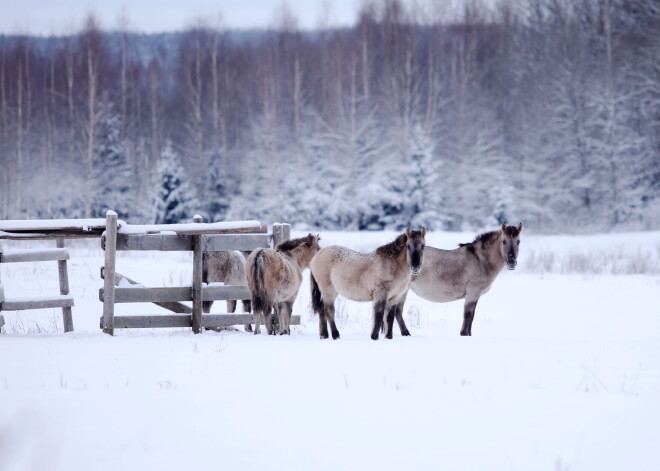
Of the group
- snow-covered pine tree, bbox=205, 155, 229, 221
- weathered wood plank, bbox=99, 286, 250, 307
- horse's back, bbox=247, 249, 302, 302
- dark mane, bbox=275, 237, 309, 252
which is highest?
dark mane, bbox=275, 237, 309, 252

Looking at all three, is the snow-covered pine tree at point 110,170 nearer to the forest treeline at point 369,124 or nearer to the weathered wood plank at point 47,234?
the forest treeline at point 369,124

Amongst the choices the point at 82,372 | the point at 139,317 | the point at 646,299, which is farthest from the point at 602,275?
the point at 82,372

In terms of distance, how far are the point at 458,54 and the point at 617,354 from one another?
39761mm

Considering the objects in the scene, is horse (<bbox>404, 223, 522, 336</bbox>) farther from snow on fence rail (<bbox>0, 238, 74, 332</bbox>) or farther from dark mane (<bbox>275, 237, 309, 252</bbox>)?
snow on fence rail (<bbox>0, 238, 74, 332</bbox>)

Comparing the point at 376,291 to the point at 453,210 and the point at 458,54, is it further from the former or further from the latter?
the point at 458,54

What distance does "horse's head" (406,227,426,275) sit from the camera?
29.6 feet

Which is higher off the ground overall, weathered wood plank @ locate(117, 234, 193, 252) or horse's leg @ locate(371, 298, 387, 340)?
weathered wood plank @ locate(117, 234, 193, 252)

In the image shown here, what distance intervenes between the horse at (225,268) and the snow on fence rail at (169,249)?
187cm

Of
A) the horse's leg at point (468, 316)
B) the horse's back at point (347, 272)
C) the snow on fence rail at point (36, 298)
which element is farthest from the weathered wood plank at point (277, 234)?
the snow on fence rail at point (36, 298)

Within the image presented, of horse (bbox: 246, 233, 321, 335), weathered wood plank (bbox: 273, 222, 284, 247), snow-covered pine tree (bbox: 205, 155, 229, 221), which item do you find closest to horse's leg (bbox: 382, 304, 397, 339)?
horse (bbox: 246, 233, 321, 335)

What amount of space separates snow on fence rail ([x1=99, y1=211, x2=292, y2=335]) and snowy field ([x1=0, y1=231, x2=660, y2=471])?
34 centimetres

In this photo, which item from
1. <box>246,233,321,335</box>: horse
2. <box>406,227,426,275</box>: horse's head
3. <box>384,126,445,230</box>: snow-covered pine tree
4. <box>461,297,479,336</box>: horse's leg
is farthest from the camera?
<box>384,126,445,230</box>: snow-covered pine tree

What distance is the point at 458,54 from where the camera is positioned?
148 ft

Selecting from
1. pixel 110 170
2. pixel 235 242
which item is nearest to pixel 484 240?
pixel 235 242
